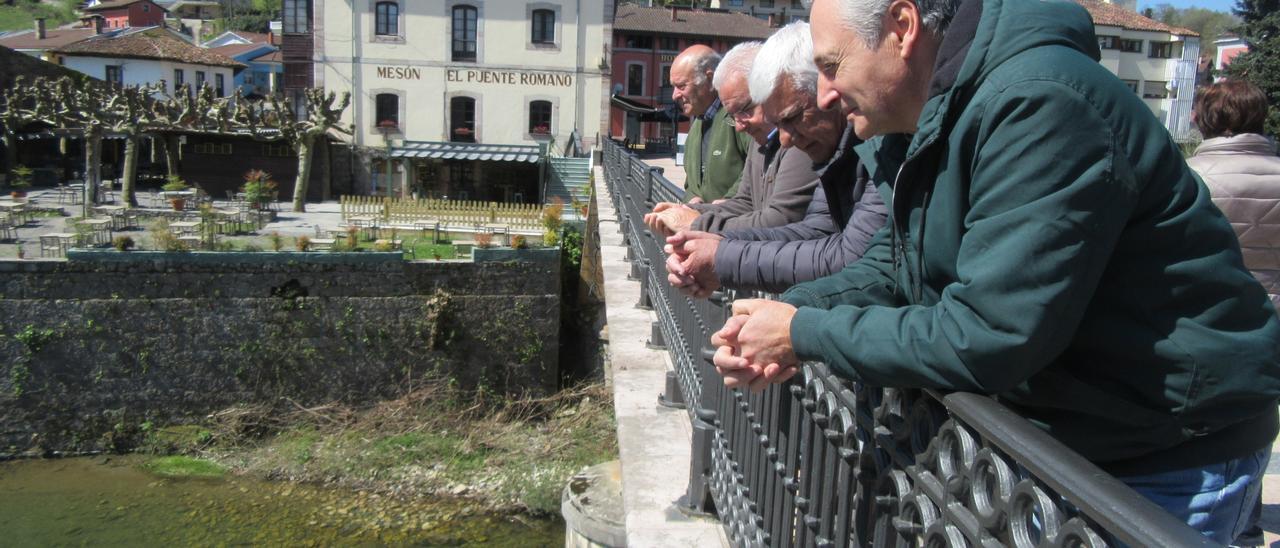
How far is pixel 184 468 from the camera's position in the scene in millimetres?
17172

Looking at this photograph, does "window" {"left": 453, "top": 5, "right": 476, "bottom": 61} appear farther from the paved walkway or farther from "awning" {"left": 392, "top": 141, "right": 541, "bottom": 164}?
the paved walkway

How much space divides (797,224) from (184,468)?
16875 mm

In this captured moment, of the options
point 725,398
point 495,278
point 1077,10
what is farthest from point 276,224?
point 1077,10

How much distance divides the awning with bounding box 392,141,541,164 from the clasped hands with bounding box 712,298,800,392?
30.1 metres

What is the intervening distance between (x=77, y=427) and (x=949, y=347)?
787 inches

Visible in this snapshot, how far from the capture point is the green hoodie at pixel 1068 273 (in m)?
1.33

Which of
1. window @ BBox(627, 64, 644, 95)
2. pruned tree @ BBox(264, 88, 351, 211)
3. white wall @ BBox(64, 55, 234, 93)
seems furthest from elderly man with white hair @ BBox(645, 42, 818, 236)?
white wall @ BBox(64, 55, 234, 93)

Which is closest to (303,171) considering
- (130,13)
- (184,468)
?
(184,468)

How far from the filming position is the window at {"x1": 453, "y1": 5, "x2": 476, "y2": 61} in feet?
107

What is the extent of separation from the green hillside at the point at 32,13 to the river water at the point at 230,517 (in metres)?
75.4

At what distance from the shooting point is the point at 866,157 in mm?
1987

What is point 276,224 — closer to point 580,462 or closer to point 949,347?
point 580,462

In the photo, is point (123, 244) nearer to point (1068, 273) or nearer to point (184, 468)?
point (184, 468)

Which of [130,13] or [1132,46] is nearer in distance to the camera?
[1132,46]
